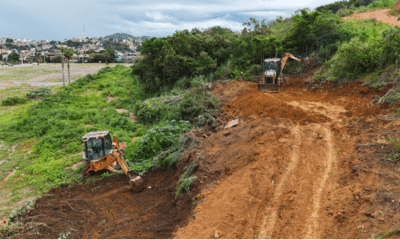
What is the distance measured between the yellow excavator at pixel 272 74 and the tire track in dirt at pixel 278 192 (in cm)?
727

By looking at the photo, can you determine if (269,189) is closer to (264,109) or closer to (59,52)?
(264,109)

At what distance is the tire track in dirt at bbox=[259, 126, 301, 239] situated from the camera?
16.4 feet

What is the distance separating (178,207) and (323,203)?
3.82 meters

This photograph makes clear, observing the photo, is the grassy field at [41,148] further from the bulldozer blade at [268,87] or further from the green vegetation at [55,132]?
the bulldozer blade at [268,87]

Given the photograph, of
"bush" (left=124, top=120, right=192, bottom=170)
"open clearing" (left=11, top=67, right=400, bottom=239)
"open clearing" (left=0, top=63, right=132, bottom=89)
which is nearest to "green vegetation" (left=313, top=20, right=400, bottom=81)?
"open clearing" (left=11, top=67, right=400, bottom=239)

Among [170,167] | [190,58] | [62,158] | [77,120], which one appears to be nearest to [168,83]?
[190,58]

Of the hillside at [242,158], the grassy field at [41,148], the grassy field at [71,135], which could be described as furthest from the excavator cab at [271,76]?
the grassy field at [41,148]

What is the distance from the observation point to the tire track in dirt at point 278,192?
5002 millimetres

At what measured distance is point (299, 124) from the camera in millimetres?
9711

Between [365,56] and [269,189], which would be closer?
[269,189]

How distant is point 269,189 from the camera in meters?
6.14

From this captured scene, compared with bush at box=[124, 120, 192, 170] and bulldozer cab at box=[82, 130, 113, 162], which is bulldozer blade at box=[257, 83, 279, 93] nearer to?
bush at box=[124, 120, 192, 170]

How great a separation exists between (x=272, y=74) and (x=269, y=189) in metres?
11.5

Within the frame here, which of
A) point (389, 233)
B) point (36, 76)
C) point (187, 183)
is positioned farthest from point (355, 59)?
point (36, 76)
